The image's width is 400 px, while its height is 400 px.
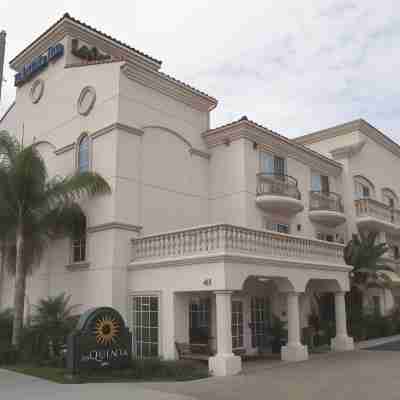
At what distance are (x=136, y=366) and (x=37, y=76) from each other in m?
14.7

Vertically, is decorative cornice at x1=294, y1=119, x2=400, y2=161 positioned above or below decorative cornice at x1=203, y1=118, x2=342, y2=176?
above

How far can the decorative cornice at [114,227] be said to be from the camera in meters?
17.1

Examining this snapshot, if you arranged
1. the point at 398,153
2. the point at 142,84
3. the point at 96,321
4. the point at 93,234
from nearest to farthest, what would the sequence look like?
the point at 96,321, the point at 93,234, the point at 142,84, the point at 398,153

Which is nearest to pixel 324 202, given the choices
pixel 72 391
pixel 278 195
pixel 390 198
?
pixel 278 195

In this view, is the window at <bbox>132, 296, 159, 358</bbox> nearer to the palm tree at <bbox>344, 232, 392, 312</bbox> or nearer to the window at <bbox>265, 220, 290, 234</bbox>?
the window at <bbox>265, 220, 290, 234</bbox>

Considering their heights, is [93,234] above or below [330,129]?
below

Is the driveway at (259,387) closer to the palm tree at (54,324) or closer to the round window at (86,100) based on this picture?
the palm tree at (54,324)

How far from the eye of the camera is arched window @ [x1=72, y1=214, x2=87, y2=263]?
1878 centimetres

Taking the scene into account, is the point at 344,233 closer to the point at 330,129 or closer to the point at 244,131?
the point at 330,129

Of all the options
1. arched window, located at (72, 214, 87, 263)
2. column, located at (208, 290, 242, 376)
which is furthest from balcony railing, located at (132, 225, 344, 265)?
arched window, located at (72, 214, 87, 263)

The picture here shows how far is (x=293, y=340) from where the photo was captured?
1714cm

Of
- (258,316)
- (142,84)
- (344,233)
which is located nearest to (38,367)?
(258,316)

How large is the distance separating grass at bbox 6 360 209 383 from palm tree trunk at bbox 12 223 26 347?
2.57m

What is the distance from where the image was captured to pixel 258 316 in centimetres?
2006
